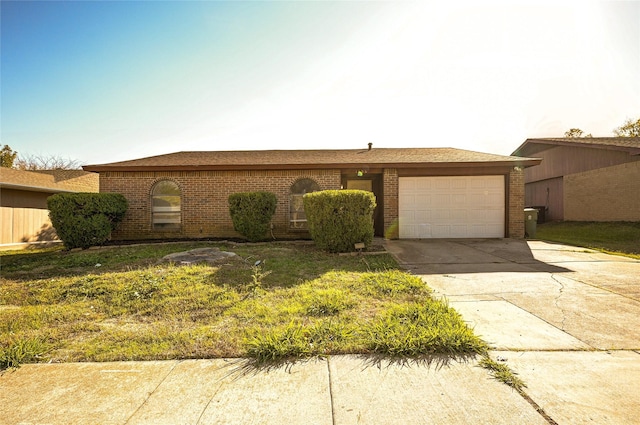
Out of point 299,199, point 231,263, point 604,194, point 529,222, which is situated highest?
point 604,194

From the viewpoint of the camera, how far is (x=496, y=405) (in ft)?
6.82

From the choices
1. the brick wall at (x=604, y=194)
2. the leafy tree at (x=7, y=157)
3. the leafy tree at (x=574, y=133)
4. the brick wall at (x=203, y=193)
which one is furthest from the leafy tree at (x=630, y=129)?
the leafy tree at (x=7, y=157)

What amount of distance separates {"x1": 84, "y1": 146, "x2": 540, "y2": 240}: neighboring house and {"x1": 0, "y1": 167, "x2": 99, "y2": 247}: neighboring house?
17.1ft

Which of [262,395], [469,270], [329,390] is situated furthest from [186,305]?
[469,270]

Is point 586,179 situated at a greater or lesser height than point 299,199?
greater

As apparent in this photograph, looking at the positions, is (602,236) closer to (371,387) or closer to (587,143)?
(587,143)

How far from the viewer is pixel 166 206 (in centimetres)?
1121

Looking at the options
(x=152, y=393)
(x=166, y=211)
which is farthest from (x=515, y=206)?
(x=166, y=211)

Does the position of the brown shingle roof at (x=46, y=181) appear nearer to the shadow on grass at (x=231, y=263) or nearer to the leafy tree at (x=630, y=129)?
the shadow on grass at (x=231, y=263)

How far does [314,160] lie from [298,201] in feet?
5.84

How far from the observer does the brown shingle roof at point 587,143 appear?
13.5 meters

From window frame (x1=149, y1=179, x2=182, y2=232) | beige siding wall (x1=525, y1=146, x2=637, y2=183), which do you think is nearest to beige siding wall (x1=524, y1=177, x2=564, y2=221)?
beige siding wall (x1=525, y1=146, x2=637, y2=183)

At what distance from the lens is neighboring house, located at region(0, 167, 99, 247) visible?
12406 millimetres

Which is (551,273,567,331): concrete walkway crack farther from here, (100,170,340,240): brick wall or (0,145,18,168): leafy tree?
(0,145,18,168): leafy tree
